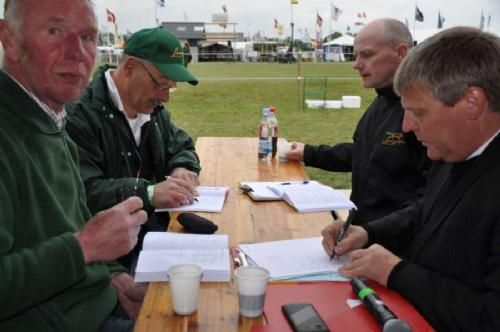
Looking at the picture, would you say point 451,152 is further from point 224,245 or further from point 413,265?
point 224,245

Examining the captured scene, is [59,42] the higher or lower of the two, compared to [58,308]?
higher

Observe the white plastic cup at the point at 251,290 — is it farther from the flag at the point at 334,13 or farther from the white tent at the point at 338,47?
the white tent at the point at 338,47

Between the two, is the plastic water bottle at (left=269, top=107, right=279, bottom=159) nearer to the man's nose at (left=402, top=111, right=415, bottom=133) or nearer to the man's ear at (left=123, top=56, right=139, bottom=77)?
the man's ear at (left=123, top=56, right=139, bottom=77)

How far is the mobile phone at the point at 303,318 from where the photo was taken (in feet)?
3.82

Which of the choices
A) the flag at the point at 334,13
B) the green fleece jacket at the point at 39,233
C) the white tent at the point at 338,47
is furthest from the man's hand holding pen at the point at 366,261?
the white tent at the point at 338,47

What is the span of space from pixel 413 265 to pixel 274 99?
12.3 meters

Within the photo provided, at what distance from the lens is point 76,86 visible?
1.64 m

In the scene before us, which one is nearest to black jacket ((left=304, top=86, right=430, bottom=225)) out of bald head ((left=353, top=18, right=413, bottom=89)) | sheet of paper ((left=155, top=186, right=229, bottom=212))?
bald head ((left=353, top=18, right=413, bottom=89))

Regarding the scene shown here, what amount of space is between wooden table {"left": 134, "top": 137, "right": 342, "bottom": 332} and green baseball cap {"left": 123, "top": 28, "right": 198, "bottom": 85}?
0.64m

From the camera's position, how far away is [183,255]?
1.58m

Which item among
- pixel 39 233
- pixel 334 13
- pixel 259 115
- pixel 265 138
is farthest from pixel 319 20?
pixel 39 233

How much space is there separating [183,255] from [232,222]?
1.58 feet

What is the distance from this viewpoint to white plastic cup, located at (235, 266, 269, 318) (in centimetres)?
121

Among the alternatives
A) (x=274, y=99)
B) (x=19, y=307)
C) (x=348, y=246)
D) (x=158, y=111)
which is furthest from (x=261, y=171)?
(x=274, y=99)
